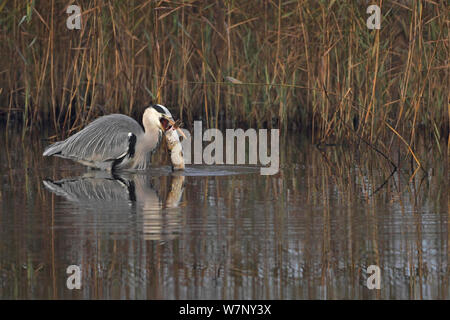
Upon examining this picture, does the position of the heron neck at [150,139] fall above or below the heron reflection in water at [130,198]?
above

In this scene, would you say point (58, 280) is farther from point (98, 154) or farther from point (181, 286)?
point (98, 154)

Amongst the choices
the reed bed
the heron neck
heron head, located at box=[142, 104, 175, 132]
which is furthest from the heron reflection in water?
the reed bed

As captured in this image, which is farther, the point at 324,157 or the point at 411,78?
the point at 411,78

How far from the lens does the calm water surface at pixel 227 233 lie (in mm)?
4805

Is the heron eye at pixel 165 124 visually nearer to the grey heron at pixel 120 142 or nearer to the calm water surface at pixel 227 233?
the grey heron at pixel 120 142

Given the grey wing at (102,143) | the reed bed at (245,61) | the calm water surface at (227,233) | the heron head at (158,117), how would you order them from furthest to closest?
the reed bed at (245,61) → the heron head at (158,117) → the grey wing at (102,143) → the calm water surface at (227,233)

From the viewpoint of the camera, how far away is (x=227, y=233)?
19.6 feet

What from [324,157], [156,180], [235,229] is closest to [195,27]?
[324,157]

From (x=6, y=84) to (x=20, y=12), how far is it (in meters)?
1.46

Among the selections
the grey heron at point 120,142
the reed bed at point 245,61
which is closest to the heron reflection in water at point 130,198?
the grey heron at point 120,142

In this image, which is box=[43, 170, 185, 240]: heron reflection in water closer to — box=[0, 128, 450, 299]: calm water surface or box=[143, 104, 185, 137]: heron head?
box=[0, 128, 450, 299]: calm water surface

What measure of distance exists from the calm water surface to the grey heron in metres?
0.20

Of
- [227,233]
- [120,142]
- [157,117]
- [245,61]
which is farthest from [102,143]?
[227,233]
